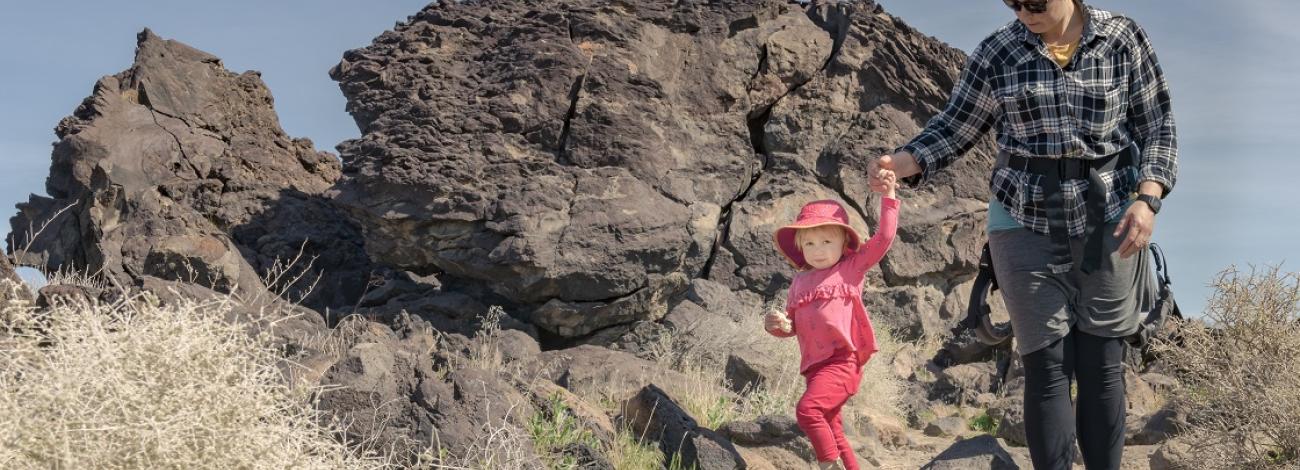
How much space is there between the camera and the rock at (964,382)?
8.98m

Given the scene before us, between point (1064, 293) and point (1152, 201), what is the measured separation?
0.43m

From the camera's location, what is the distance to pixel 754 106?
458 inches

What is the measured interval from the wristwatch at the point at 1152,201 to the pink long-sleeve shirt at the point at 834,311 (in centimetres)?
145

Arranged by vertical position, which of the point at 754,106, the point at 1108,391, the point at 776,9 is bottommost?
the point at 1108,391

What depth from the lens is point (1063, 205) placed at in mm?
3898

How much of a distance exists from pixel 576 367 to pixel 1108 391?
399 cm

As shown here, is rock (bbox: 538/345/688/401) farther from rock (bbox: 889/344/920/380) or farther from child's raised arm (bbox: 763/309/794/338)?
rock (bbox: 889/344/920/380)

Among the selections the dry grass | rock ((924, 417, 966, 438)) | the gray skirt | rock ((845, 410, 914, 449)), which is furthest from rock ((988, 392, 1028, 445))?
the gray skirt

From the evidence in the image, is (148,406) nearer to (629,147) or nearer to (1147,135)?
(1147,135)

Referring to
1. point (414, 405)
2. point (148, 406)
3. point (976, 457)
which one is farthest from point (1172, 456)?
Result: point (148, 406)

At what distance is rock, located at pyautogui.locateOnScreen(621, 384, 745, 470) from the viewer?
5359 millimetres

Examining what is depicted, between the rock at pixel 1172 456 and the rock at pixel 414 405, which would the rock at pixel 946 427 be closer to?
the rock at pixel 1172 456

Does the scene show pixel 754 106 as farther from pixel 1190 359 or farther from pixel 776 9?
pixel 1190 359

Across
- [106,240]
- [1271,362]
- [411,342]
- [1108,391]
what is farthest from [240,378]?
[106,240]
